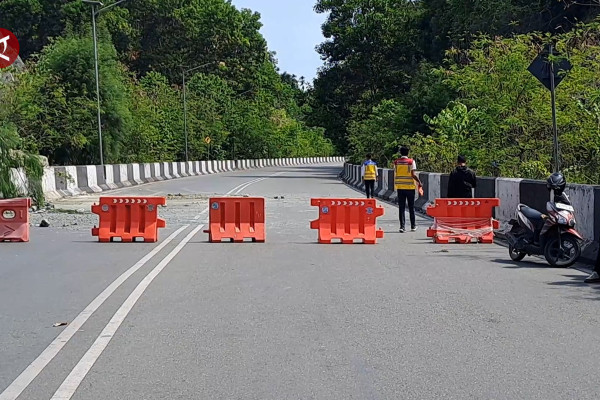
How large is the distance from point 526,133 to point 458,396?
18142 millimetres

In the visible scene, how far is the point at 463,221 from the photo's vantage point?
15703 millimetres

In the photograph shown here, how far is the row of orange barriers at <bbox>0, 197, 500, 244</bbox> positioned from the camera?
1551 cm

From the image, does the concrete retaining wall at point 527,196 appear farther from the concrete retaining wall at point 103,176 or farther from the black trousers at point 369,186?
the concrete retaining wall at point 103,176

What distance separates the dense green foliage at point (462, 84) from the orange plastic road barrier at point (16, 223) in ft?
38.4

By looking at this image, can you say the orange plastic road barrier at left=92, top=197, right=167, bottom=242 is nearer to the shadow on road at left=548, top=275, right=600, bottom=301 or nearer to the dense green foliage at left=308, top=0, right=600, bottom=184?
the shadow on road at left=548, top=275, right=600, bottom=301

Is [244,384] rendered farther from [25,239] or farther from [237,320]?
[25,239]

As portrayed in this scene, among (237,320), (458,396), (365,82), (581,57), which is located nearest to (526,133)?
(581,57)

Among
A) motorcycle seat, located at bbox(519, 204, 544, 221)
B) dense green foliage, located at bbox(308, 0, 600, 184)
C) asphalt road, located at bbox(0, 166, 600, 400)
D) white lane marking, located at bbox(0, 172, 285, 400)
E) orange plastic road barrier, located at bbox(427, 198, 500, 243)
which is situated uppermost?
dense green foliage, located at bbox(308, 0, 600, 184)

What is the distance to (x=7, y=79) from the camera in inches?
1634

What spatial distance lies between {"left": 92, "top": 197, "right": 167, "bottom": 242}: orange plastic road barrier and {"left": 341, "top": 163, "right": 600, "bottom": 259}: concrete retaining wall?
6805mm

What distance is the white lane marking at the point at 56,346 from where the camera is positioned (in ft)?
19.5

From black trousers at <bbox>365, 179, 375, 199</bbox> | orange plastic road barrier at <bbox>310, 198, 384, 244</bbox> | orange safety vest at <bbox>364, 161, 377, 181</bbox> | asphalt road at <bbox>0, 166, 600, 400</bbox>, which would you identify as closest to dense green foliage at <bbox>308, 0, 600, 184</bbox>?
orange safety vest at <bbox>364, 161, 377, 181</bbox>

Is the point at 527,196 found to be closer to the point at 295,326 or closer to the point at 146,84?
the point at 295,326

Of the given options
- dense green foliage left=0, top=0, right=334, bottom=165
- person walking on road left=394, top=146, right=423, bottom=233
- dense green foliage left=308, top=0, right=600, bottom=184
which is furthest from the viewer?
dense green foliage left=0, top=0, right=334, bottom=165
